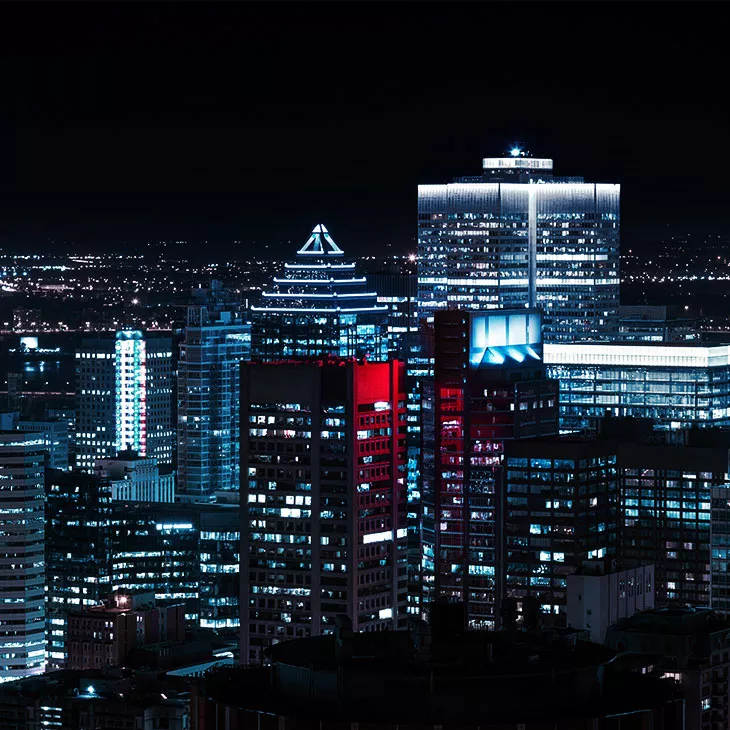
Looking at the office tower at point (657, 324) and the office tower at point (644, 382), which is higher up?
the office tower at point (657, 324)

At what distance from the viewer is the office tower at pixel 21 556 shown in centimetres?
7856

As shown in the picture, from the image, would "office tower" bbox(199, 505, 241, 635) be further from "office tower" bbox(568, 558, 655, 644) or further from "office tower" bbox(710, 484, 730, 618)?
"office tower" bbox(568, 558, 655, 644)

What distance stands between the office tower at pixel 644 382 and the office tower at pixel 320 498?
1965 centimetres

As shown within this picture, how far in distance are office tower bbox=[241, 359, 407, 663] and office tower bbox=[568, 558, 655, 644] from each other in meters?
10.1

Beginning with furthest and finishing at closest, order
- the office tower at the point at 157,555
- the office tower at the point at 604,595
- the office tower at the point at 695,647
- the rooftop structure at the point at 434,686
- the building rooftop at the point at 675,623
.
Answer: the office tower at the point at 157,555 < the office tower at the point at 604,595 < the building rooftop at the point at 675,623 < the office tower at the point at 695,647 < the rooftop structure at the point at 434,686

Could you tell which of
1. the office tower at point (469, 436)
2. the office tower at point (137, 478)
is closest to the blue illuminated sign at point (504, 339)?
the office tower at point (469, 436)

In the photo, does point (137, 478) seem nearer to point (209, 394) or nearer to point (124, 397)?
point (209, 394)

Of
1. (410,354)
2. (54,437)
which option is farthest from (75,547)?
(54,437)

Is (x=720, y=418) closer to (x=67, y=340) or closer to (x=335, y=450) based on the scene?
(x=335, y=450)

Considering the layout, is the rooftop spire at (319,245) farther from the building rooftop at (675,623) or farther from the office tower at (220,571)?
the building rooftop at (675,623)

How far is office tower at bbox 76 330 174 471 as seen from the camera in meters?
116

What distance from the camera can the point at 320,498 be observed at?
67.0 meters

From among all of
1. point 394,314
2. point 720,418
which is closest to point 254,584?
point 720,418

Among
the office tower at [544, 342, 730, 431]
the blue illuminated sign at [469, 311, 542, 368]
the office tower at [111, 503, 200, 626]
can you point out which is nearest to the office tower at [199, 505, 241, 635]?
the office tower at [111, 503, 200, 626]
